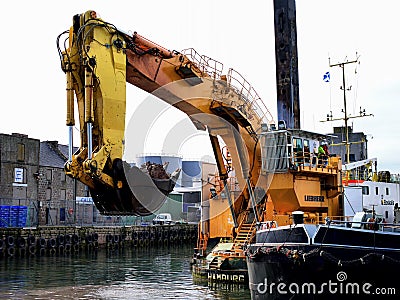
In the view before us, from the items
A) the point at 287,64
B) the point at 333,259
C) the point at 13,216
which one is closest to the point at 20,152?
the point at 13,216

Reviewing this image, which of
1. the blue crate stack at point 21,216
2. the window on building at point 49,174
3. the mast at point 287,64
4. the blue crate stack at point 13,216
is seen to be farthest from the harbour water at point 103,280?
the window on building at point 49,174

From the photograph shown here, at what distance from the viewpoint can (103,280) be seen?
2553 cm

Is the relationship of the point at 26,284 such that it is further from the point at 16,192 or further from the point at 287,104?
the point at 16,192

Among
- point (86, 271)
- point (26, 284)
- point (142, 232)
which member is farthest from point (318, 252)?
point (142, 232)

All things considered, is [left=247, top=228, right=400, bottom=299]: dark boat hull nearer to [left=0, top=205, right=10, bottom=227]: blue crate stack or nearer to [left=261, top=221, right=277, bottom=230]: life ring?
[left=261, top=221, right=277, bottom=230]: life ring

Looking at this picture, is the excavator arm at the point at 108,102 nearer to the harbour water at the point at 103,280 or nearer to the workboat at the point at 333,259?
the workboat at the point at 333,259

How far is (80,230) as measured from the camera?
4528cm

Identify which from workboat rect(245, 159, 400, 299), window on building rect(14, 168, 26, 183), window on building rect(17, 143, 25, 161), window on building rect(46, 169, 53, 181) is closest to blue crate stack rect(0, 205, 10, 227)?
window on building rect(14, 168, 26, 183)

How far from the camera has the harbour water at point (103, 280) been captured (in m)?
20.9

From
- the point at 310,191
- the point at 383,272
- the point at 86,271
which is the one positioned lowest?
the point at 86,271

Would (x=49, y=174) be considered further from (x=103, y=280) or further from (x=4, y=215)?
(x=103, y=280)

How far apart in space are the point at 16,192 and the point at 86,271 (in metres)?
22.5

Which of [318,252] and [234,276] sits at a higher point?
[318,252]

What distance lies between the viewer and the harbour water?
20.9 m
